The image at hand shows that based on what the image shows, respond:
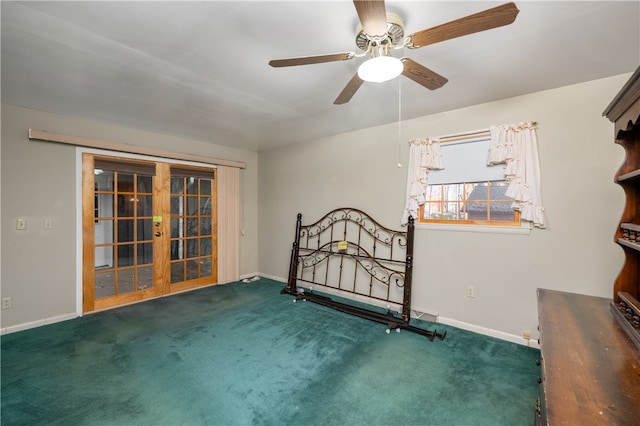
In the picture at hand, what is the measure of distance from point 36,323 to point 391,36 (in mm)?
4569

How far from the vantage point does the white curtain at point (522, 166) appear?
2.61 meters

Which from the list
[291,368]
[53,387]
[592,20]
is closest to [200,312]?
[53,387]

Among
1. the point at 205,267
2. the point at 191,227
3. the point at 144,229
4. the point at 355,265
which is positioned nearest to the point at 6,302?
the point at 144,229

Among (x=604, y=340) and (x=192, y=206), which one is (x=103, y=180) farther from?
(x=604, y=340)

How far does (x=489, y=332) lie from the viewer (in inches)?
112

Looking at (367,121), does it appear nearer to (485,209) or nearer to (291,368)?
(485,209)

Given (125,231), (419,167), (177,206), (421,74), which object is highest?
(421,74)

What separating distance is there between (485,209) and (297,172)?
289 cm

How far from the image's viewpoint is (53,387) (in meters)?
2.04

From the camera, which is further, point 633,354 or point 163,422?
point 163,422

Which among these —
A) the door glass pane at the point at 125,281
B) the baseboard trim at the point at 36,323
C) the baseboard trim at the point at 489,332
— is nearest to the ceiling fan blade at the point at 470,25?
the baseboard trim at the point at 489,332

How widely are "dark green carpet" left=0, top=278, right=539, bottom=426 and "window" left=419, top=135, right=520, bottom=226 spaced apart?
4.19 feet

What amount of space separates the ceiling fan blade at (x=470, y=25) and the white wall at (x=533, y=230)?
186cm

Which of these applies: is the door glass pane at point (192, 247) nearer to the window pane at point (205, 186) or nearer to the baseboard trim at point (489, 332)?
the window pane at point (205, 186)
